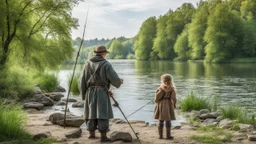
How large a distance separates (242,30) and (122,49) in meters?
82.0

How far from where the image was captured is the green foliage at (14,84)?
53.4 feet

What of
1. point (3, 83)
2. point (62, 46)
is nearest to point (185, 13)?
point (62, 46)

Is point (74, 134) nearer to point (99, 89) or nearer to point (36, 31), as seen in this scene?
point (99, 89)

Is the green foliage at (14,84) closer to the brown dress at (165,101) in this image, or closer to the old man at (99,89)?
the old man at (99,89)

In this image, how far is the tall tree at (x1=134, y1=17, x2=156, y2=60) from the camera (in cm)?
9588

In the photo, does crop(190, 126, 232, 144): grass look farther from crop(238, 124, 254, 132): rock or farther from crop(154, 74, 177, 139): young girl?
crop(154, 74, 177, 139): young girl

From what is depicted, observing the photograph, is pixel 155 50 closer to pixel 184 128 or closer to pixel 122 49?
pixel 122 49

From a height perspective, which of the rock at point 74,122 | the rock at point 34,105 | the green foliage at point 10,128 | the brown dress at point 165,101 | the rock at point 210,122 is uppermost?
the brown dress at point 165,101

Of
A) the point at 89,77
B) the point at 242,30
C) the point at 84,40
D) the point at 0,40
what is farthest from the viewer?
the point at 242,30

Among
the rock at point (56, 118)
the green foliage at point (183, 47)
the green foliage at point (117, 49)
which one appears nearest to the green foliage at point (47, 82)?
the rock at point (56, 118)

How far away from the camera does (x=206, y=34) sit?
67000mm

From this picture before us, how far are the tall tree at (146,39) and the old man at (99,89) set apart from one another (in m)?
87.5

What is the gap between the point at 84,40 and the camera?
9.86m

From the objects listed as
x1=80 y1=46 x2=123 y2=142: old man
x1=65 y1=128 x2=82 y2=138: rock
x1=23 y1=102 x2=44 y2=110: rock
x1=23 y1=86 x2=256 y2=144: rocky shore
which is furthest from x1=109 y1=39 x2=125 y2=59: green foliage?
x1=80 y1=46 x2=123 y2=142: old man
